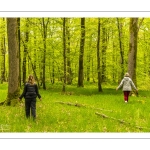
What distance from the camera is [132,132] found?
10078 mm

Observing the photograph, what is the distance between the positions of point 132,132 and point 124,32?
23512mm

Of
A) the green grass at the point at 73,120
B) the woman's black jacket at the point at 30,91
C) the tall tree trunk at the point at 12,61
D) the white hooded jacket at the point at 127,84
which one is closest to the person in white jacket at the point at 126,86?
the white hooded jacket at the point at 127,84

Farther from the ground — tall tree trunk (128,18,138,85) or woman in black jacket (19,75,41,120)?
tall tree trunk (128,18,138,85)

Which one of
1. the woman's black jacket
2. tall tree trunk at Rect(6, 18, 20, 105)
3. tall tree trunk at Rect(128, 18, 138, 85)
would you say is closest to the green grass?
tall tree trunk at Rect(6, 18, 20, 105)

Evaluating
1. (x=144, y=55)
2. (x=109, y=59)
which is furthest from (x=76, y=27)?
(x=144, y=55)

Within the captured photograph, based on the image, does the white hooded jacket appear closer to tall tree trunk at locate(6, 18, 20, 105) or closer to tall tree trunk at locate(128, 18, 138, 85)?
tall tree trunk at locate(128, 18, 138, 85)

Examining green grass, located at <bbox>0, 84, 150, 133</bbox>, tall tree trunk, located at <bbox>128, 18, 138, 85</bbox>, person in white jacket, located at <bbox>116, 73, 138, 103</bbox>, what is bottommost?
green grass, located at <bbox>0, 84, 150, 133</bbox>

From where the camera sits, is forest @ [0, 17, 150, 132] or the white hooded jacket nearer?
forest @ [0, 17, 150, 132]

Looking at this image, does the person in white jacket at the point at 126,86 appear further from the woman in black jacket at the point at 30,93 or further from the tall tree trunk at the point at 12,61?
the woman in black jacket at the point at 30,93

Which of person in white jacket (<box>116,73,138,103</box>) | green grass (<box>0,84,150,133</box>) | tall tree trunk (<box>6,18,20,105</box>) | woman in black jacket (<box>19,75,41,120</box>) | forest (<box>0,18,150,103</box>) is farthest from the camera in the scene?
forest (<box>0,18,150,103</box>)

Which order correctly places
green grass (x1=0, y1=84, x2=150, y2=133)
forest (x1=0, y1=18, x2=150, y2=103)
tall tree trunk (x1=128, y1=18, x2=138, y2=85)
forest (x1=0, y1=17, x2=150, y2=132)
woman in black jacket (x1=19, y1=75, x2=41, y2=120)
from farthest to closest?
forest (x1=0, y1=18, x2=150, y2=103) → tall tree trunk (x1=128, y1=18, x2=138, y2=85) → woman in black jacket (x1=19, y1=75, x2=41, y2=120) → forest (x1=0, y1=17, x2=150, y2=132) → green grass (x1=0, y1=84, x2=150, y2=133)

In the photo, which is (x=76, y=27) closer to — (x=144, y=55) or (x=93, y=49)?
(x=93, y=49)

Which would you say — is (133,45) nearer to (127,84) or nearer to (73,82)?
(127,84)

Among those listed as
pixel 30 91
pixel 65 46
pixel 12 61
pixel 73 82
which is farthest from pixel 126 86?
pixel 73 82
